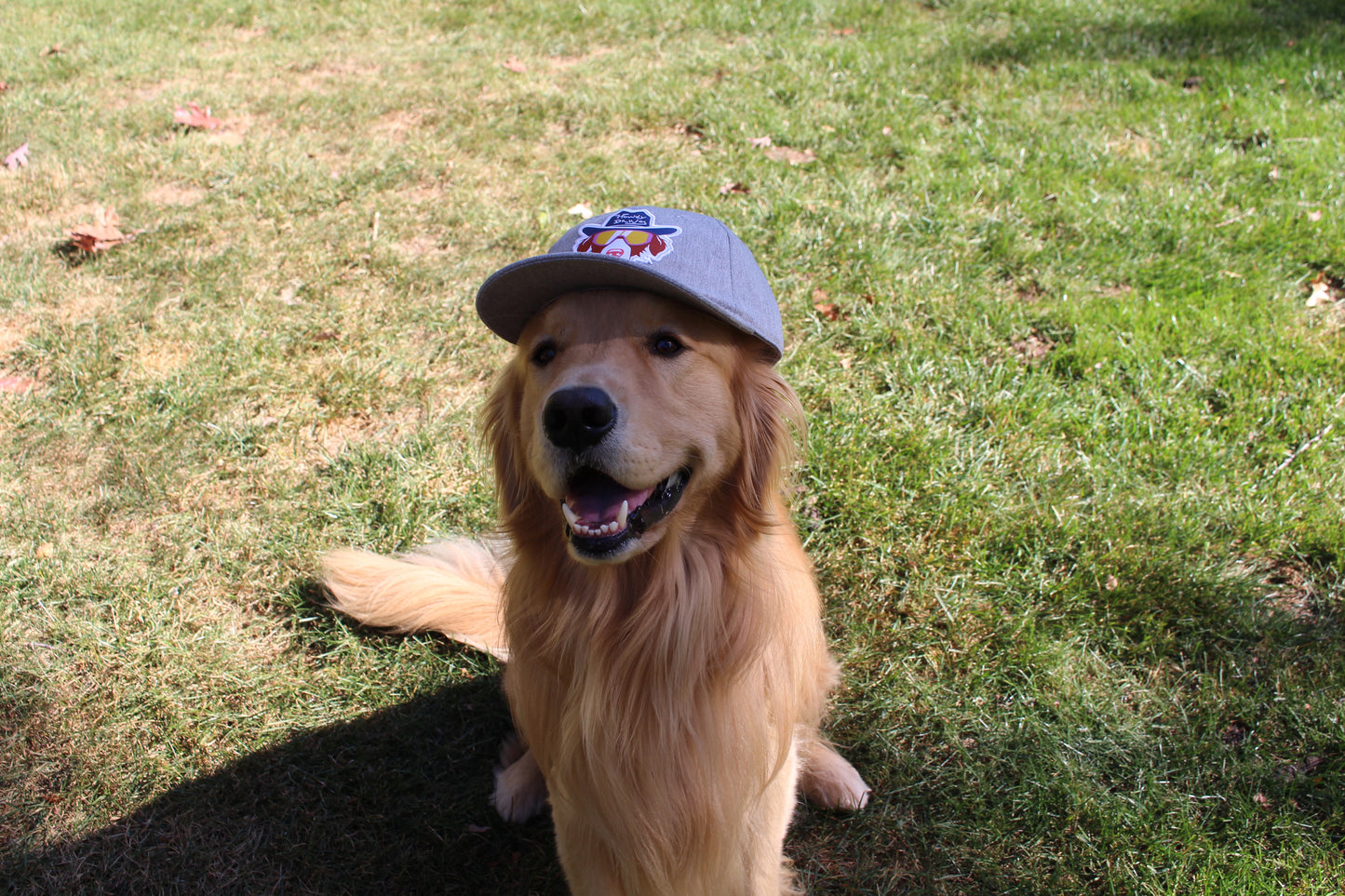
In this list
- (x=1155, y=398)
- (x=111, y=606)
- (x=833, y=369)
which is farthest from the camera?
(x=833, y=369)

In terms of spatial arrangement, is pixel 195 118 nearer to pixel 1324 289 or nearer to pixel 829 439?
pixel 829 439

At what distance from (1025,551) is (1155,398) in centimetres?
109

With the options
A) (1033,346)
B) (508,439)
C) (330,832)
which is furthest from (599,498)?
(1033,346)

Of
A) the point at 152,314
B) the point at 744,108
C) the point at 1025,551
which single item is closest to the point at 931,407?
the point at 1025,551

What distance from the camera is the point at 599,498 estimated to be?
1822 mm

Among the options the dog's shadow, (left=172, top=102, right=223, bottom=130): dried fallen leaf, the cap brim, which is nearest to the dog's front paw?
the dog's shadow

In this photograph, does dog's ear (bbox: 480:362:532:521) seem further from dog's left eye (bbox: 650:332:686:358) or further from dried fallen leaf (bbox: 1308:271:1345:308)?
dried fallen leaf (bbox: 1308:271:1345:308)

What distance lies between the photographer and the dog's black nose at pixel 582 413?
1.69m

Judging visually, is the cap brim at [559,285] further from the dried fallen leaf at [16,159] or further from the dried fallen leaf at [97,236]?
the dried fallen leaf at [16,159]

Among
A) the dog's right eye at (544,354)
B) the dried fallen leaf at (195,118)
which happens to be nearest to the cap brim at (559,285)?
the dog's right eye at (544,354)

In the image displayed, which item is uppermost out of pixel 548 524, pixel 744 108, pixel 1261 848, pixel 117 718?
pixel 744 108

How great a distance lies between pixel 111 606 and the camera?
3080 mm

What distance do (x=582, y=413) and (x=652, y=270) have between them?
1.08 ft

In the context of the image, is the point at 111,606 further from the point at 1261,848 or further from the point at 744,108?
the point at 744,108
